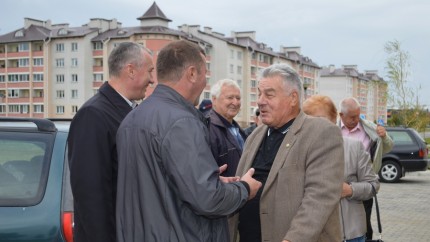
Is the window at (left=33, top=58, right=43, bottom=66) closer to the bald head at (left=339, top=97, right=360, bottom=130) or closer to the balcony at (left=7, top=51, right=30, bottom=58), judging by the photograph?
the balcony at (left=7, top=51, right=30, bottom=58)

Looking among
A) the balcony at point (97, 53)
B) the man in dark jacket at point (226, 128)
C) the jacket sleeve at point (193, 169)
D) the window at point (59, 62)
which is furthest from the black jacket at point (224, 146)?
the window at point (59, 62)

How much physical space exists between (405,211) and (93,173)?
10.3 m

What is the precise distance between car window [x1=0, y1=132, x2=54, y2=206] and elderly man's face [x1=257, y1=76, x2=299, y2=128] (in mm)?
1480

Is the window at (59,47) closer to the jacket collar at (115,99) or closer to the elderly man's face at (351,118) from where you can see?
the elderly man's face at (351,118)

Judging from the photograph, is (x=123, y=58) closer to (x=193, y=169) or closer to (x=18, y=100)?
(x=193, y=169)

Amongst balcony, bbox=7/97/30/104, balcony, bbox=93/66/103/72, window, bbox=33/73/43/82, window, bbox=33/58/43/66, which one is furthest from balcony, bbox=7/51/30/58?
balcony, bbox=93/66/103/72

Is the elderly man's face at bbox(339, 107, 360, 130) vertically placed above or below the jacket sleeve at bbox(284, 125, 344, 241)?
above

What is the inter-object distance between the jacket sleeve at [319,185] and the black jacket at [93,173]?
98 cm

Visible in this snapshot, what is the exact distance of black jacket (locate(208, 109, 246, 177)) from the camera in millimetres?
4543

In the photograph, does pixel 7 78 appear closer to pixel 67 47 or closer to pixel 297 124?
pixel 67 47

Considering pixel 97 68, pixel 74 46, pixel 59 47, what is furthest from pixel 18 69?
pixel 97 68

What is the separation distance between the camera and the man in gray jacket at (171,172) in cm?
245

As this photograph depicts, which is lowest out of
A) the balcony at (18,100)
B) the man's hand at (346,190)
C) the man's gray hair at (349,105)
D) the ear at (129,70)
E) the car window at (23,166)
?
the man's hand at (346,190)

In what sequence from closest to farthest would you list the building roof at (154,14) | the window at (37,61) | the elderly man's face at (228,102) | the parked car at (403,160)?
the elderly man's face at (228,102) < the parked car at (403,160) < the building roof at (154,14) < the window at (37,61)
